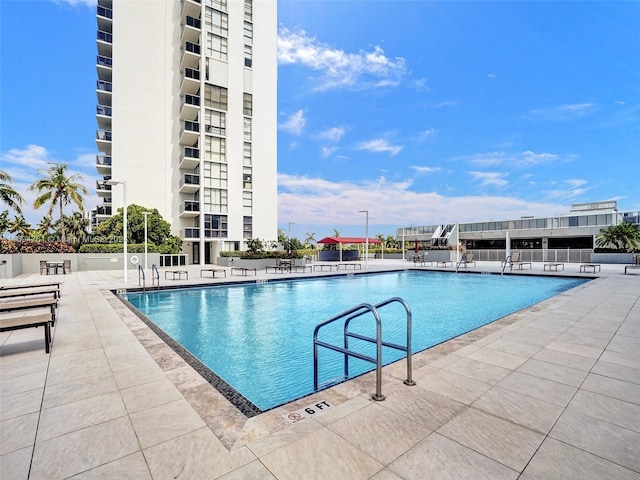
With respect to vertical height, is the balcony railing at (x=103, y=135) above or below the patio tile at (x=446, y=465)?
above

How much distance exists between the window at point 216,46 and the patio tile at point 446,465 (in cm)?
3574

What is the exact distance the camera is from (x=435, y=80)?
39344 millimetres

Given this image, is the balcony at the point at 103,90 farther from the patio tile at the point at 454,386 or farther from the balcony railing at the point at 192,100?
the patio tile at the point at 454,386

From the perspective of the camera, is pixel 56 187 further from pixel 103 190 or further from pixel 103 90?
pixel 103 90

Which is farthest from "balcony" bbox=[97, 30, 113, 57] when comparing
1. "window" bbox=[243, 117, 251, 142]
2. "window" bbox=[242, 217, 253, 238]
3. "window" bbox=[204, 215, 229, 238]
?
"window" bbox=[242, 217, 253, 238]

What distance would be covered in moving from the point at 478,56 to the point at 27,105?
52396 millimetres

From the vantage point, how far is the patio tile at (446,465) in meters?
1.91

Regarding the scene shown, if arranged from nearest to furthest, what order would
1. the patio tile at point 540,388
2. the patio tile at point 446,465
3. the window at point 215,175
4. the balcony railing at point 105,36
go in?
the patio tile at point 446,465 → the patio tile at point 540,388 → the window at point 215,175 → the balcony railing at point 105,36

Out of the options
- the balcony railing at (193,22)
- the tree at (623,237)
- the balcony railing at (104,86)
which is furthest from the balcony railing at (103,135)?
the tree at (623,237)

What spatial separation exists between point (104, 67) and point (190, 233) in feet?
62.4

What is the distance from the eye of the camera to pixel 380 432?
2.38 metres

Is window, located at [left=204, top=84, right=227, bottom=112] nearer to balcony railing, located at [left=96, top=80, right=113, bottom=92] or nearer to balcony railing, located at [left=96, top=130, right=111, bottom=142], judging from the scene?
balcony railing, located at [left=96, top=80, right=113, bottom=92]

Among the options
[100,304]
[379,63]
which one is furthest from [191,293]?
[379,63]

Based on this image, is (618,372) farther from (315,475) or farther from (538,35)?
(538,35)
